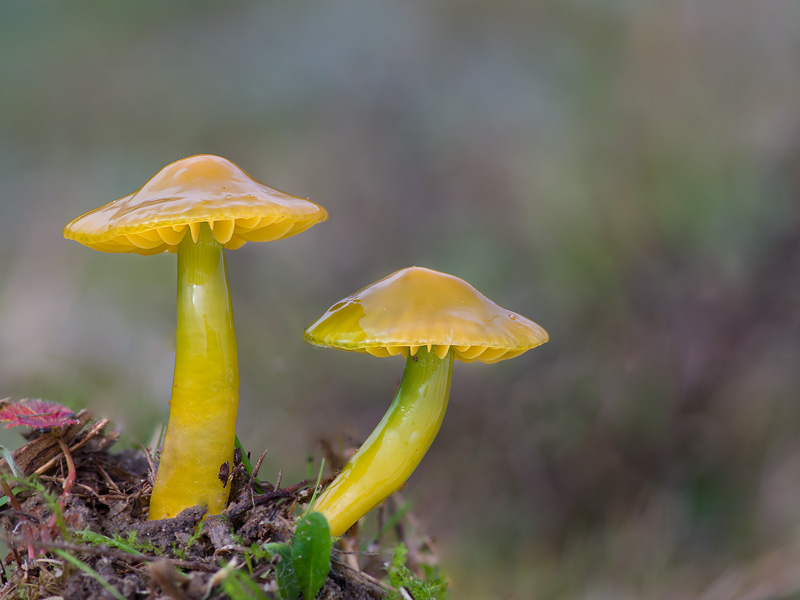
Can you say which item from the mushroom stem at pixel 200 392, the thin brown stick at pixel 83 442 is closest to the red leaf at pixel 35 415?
the thin brown stick at pixel 83 442

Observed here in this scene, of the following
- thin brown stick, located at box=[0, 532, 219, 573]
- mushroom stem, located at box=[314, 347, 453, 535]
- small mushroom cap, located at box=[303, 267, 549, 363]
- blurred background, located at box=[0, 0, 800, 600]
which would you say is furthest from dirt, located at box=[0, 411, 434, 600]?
blurred background, located at box=[0, 0, 800, 600]

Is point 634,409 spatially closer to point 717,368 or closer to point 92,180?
point 717,368

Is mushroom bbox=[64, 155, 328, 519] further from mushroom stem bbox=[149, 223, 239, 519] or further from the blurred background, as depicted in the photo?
the blurred background

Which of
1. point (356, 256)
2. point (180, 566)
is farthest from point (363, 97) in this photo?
point (180, 566)

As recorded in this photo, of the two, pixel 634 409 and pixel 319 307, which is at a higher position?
pixel 319 307

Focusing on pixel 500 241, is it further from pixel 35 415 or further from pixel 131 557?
pixel 131 557

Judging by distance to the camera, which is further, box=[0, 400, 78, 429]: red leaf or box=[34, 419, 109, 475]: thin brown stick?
box=[34, 419, 109, 475]: thin brown stick

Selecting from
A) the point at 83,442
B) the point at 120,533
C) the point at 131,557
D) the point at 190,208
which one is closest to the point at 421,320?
the point at 190,208
